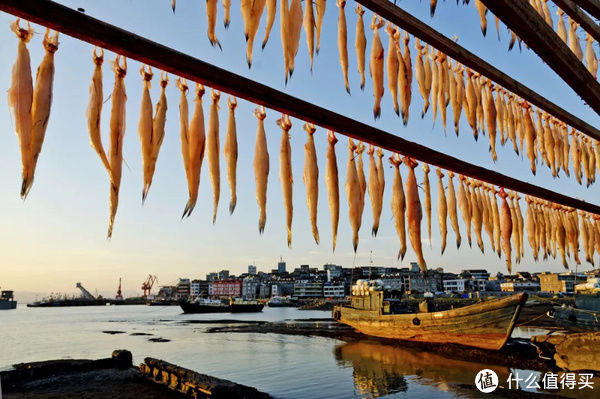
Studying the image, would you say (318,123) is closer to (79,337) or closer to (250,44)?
(250,44)

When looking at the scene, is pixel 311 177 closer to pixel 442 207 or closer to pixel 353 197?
pixel 353 197

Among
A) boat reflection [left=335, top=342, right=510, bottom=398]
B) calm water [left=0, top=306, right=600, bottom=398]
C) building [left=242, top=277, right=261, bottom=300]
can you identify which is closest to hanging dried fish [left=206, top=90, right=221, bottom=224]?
calm water [left=0, top=306, right=600, bottom=398]

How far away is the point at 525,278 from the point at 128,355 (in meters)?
166

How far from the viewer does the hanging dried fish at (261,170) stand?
159 cm

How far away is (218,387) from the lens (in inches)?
556

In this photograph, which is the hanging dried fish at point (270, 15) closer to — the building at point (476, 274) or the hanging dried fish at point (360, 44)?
the hanging dried fish at point (360, 44)

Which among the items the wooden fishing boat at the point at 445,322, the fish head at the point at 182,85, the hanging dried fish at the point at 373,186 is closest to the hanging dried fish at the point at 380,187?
the hanging dried fish at the point at 373,186

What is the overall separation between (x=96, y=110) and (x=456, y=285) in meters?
172

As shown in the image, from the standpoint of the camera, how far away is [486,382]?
70.8ft

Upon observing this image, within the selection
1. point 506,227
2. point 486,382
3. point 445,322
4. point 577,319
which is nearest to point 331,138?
point 506,227

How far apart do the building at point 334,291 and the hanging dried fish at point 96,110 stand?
6636 inches

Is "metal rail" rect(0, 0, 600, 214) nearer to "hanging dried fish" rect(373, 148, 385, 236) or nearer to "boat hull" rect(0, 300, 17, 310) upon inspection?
"hanging dried fish" rect(373, 148, 385, 236)

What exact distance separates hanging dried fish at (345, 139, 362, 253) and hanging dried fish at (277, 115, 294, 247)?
294 millimetres

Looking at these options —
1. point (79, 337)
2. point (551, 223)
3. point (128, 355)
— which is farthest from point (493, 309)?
point (79, 337)
